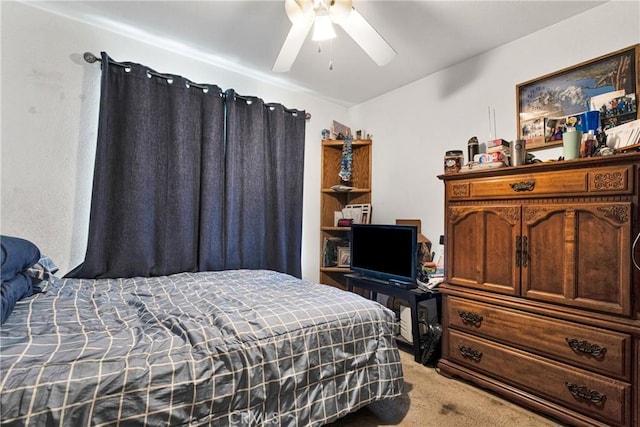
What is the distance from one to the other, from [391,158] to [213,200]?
190cm

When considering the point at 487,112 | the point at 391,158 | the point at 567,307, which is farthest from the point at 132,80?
the point at 567,307

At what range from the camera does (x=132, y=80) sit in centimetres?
235

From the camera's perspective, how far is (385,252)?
2756 mm

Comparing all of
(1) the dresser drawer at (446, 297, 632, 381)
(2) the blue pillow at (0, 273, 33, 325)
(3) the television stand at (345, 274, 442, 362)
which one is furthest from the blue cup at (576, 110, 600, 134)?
(2) the blue pillow at (0, 273, 33, 325)

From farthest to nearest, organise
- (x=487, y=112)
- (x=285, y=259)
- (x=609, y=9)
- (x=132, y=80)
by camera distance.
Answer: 1. (x=285, y=259)
2. (x=487, y=112)
3. (x=132, y=80)
4. (x=609, y=9)

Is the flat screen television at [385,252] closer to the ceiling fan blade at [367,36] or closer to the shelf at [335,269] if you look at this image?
the shelf at [335,269]

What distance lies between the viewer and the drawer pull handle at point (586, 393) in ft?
5.13

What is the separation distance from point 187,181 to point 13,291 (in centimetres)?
137

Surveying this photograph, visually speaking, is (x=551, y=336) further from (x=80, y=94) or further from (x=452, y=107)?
(x=80, y=94)

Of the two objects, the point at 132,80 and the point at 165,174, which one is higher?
the point at 132,80

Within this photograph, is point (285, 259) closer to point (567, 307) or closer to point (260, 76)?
point (260, 76)

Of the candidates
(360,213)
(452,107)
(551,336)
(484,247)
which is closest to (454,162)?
(484,247)

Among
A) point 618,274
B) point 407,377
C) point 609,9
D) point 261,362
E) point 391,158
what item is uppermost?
point 609,9

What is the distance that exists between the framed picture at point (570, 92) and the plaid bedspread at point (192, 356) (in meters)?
1.77
